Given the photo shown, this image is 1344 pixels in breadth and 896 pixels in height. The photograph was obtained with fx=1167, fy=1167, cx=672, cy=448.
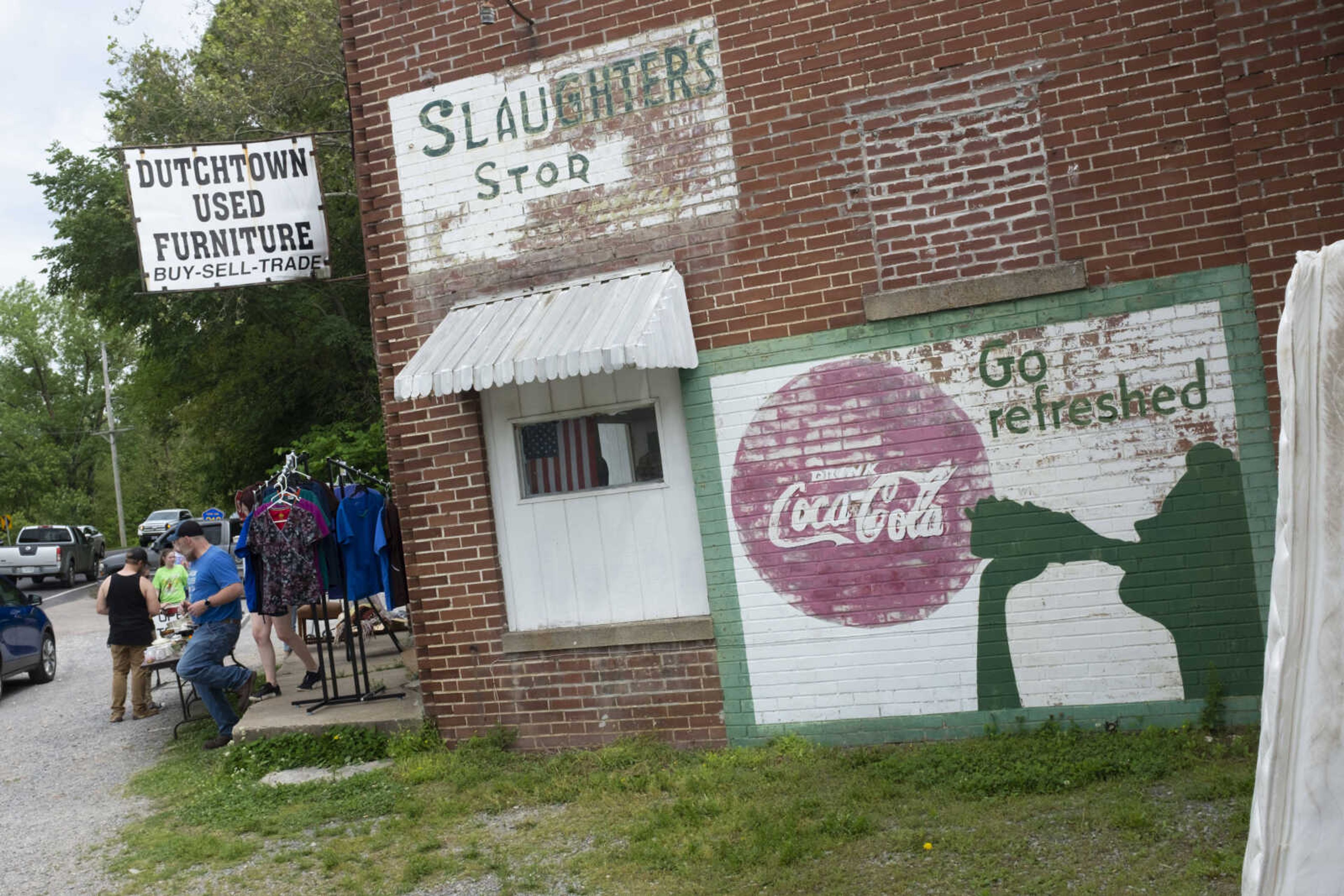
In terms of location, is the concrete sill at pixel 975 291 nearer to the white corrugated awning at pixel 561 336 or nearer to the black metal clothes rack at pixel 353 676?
the white corrugated awning at pixel 561 336

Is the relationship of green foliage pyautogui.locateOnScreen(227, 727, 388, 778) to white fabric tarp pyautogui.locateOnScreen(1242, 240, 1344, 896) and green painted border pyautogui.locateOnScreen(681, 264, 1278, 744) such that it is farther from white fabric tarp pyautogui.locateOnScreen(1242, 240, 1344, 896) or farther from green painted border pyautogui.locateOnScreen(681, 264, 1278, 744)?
white fabric tarp pyautogui.locateOnScreen(1242, 240, 1344, 896)

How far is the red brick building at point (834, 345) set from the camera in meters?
6.66

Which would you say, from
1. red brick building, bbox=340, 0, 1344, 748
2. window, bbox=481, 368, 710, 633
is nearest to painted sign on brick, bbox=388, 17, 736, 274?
red brick building, bbox=340, 0, 1344, 748

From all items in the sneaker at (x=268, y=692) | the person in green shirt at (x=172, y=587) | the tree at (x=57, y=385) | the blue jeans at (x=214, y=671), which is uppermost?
the tree at (x=57, y=385)

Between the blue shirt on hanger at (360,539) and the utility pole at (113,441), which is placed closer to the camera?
the blue shirt on hanger at (360,539)

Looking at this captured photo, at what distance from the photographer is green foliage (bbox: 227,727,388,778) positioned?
8406 mm

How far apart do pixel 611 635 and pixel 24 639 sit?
10.8 meters

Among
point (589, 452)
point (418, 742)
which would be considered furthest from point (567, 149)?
point (418, 742)

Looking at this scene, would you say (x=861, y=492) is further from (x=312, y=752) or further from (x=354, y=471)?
(x=354, y=471)

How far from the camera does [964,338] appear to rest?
7.07 meters

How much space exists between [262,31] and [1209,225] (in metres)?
22.1

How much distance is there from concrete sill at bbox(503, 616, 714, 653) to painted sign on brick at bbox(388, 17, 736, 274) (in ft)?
8.53

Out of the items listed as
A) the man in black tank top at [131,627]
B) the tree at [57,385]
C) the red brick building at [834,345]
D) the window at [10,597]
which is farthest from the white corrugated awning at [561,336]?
the tree at [57,385]

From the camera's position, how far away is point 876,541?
7219 millimetres
